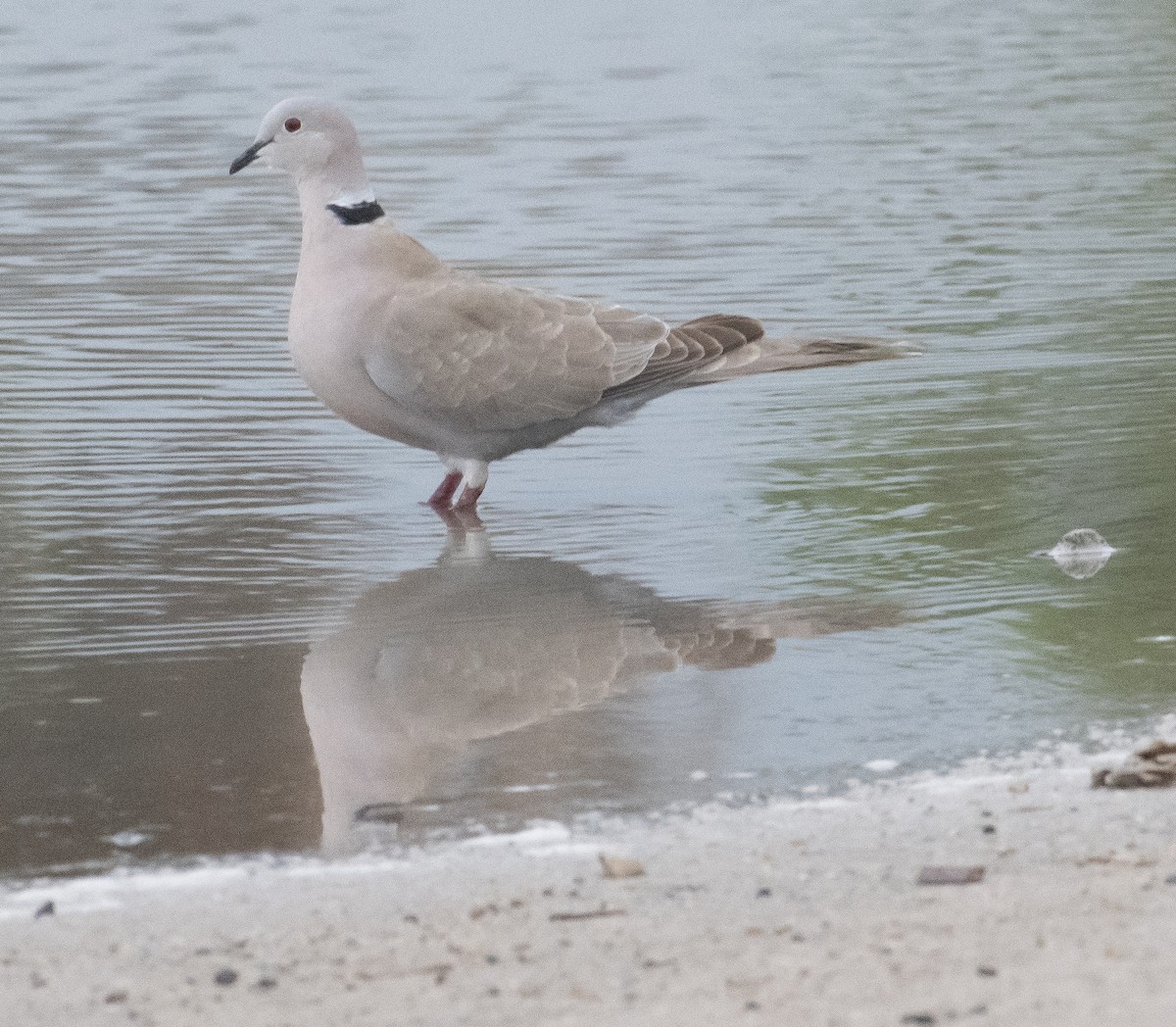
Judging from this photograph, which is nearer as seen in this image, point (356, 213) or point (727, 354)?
point (356, 213)

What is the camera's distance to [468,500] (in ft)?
26.7

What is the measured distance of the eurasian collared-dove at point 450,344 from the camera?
7.99m

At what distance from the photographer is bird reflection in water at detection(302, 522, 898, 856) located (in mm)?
5254

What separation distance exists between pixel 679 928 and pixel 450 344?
4.12 meters

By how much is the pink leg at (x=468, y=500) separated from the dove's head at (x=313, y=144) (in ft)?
3.55

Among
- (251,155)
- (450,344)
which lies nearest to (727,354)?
(450,344)

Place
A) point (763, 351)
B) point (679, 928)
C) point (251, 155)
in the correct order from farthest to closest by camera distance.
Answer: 1. point (763, 351)
2. point (251, 155)
3. point (679, 928)

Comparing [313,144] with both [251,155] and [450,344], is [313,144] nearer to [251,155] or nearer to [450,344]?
[251,155]

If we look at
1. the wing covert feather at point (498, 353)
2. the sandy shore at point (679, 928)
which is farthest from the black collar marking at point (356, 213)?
the sandy shore at point (679, 928)

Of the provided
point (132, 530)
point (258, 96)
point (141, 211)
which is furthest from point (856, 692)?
point (258, 96)

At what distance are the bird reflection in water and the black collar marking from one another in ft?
4.62

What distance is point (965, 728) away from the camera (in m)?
5.42

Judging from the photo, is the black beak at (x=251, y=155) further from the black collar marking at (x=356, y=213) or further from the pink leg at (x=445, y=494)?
the pink leg at (x=445, y=494)

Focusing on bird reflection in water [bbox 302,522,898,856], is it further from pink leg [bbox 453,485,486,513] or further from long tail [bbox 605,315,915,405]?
long tail [bbox 605,315,915,405]
